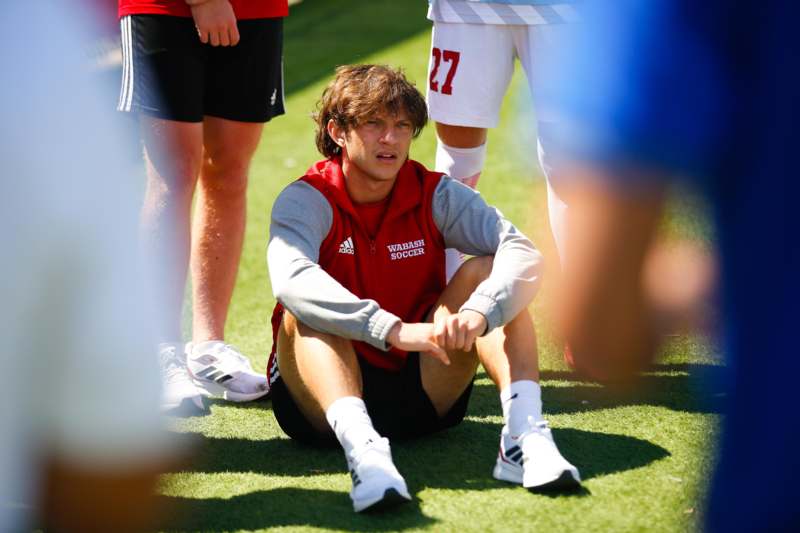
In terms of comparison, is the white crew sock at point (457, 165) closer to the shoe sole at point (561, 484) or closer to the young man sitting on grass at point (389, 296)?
the young man sitting on grass at point (389, 296)

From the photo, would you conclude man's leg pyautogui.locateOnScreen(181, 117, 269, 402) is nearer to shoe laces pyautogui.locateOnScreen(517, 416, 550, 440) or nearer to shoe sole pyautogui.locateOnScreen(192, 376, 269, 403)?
shoe sole pyautogui.locateOnScreen(192, 376, 269, 403)

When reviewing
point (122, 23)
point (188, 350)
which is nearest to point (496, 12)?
→ point (122, 23)

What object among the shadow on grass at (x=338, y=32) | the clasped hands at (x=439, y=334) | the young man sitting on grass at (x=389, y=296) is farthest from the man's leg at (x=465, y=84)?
the shadow on grass at (x=338, y=32)

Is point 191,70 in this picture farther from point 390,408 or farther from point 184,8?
point 390,408

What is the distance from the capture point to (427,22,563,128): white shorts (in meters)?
3.31

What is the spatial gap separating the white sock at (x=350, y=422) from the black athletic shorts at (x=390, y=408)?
0.60ft

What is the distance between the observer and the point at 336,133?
9.31ft

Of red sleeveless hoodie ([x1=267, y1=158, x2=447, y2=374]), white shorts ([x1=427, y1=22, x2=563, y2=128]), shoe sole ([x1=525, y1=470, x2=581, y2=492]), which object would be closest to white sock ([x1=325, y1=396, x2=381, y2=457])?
red sleeveless hoodie ([x1=267, y1=158, x2=447, y2=374])

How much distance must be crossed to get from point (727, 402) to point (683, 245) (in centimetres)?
38

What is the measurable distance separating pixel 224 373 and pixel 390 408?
0.71 metres

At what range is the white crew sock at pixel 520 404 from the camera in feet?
8.43

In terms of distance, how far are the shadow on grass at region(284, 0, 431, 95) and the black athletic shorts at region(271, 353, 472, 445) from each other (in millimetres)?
4978

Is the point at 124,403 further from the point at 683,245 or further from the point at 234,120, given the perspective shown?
the point at 234,120

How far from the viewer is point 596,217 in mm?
1754
